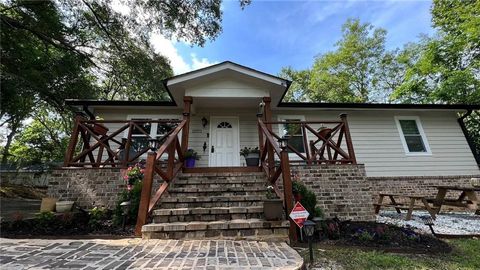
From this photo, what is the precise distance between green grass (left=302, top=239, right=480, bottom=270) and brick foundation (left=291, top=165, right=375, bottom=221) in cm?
146

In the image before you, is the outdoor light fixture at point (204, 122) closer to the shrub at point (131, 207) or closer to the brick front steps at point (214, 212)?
the brick front steps at point (214, 212)

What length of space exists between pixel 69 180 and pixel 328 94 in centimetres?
1651

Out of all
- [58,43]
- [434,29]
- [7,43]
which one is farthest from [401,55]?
[7,43]

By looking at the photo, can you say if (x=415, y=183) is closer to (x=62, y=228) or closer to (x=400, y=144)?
(x=400, y=144)

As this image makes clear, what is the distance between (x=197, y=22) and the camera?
7184 millimetres

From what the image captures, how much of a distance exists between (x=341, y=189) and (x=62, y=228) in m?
5.39

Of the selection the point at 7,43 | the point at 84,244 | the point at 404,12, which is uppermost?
the point at 404,12

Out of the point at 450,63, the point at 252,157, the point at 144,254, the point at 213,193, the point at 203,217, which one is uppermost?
the point at 450,63

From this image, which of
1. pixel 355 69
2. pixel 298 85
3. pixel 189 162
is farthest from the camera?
pixel 298 85

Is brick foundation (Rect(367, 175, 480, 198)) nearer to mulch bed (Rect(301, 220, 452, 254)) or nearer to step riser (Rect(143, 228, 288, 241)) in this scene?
mulch bed (Rect(301, 220, 452, 254))

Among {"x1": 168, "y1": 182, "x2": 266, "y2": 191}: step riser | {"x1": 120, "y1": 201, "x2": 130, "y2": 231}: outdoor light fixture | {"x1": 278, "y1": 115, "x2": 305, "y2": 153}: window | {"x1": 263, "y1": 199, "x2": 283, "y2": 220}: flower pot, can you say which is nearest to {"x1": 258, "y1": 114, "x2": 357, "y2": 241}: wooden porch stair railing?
{"x1": 263, "y1": 199, "x2": 283, "y2": 220}: flower pot

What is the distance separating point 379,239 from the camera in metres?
3.58

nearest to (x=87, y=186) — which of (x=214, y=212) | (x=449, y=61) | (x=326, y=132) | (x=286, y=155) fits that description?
(x=214, y=212)

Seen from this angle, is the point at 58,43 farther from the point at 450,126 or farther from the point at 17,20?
the point at 450,126
